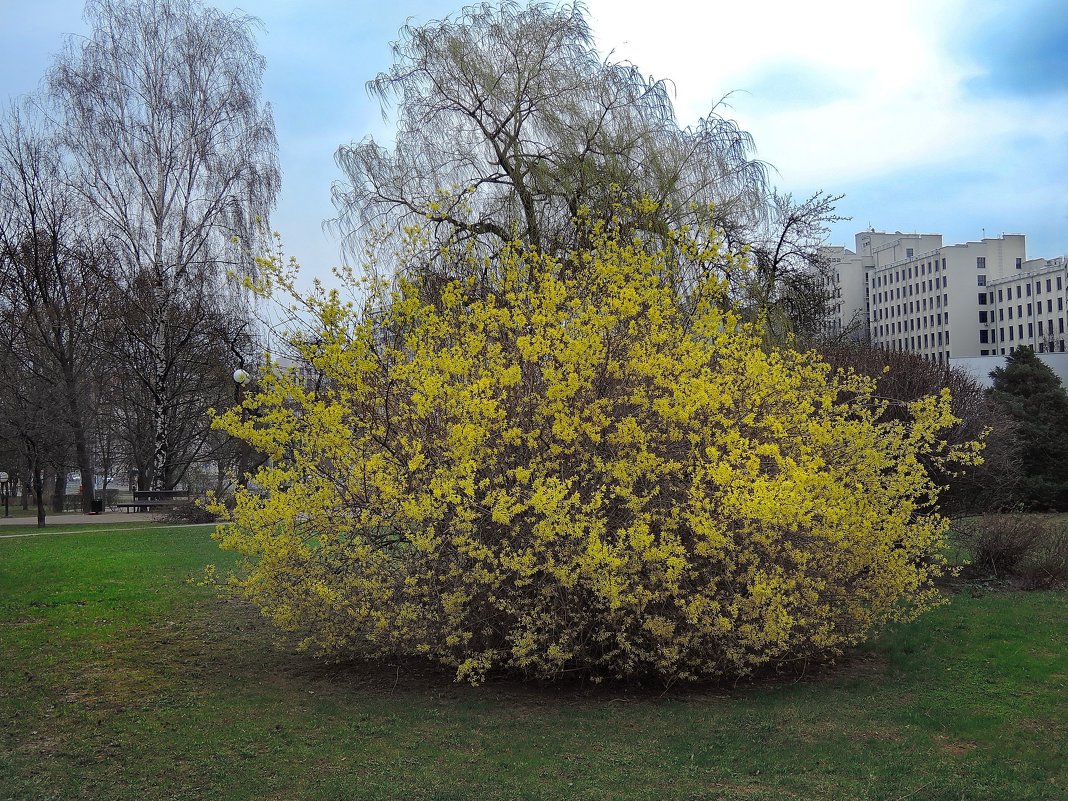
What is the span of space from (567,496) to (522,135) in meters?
10.6

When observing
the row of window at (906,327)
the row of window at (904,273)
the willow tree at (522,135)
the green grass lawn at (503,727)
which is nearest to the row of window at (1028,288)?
the row of window at (904,273)

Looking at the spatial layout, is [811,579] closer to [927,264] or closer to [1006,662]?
[1006,662]

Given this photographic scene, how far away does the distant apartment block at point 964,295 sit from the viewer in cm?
9106

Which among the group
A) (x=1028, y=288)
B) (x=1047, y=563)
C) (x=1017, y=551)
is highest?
(x=1028, y=288)

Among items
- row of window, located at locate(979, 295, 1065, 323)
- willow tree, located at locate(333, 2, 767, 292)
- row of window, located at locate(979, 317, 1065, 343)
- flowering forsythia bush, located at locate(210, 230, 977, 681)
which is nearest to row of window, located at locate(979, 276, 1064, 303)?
row of window, located at locate(979, 295, 1065, 323)

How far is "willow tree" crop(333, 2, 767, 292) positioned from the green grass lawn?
853 centimetres

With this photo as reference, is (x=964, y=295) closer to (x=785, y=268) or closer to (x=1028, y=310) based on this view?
(x=1028, y=310)

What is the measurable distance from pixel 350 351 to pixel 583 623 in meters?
2.45

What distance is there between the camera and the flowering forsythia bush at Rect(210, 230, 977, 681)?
626 cm

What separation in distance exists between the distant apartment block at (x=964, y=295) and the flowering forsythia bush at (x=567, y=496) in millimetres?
84364

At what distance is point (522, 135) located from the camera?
1603 centimetres

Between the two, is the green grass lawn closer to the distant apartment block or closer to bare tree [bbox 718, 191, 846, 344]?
bare tree [bbox 718, 191, 846, 344]

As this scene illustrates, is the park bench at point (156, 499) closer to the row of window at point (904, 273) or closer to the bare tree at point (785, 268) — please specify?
the bare tree at point (785, 268)

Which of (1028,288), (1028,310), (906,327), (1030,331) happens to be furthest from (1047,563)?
(906,327)
